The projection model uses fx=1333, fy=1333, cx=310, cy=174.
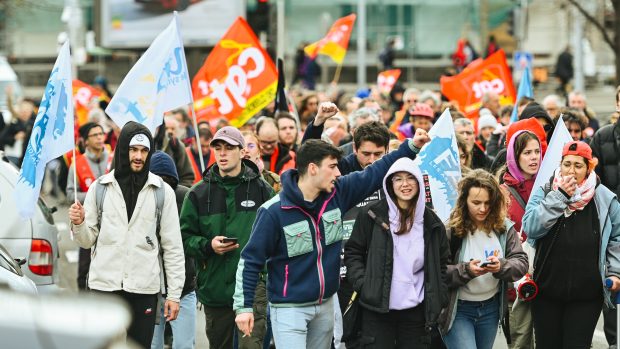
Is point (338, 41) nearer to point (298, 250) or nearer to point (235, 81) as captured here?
point (235, 81)

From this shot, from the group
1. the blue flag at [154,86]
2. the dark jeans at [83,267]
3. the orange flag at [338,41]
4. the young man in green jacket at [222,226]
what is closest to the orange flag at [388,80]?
the orange flag at [338,41]

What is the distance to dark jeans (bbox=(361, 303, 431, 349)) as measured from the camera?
7.52m

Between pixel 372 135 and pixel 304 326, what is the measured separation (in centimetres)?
186

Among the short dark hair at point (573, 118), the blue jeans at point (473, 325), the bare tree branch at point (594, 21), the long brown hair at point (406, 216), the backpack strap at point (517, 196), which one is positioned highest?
the bare tree branch at point (594, 21)

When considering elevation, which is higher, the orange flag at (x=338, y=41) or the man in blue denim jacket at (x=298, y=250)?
the orange flag at (x=338, y=41)

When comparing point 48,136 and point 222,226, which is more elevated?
point 48,136

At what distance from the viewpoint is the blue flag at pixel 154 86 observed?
10.1 m

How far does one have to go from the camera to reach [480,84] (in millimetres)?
18281

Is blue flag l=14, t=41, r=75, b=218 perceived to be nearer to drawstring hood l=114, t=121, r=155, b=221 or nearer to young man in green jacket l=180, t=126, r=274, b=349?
drawstring hood l=114, t=121, r=155, b=221

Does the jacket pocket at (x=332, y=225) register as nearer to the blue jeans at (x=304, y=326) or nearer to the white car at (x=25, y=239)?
the blue jeans at (x=304, y=326)

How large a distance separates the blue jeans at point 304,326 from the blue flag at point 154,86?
2782 mm

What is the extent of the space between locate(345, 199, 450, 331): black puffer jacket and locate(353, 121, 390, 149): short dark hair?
122cm

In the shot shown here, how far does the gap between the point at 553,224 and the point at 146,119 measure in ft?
11.5

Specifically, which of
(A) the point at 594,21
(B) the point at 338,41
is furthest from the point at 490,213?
(A) the point at 594,21
